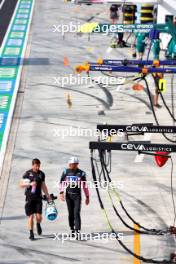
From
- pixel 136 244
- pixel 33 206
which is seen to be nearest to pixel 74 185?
pixel 33 206

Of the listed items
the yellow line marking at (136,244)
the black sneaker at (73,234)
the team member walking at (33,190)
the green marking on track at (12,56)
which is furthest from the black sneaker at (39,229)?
the green marking on track at (12,56)

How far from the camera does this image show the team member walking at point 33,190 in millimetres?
11383

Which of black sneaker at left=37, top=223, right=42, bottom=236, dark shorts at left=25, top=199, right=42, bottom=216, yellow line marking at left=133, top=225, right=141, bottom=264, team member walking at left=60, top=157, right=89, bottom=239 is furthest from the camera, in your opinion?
black sneaker at left=37, top=223, right=42, bottom=236

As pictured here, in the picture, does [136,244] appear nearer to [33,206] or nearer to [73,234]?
[73,234]

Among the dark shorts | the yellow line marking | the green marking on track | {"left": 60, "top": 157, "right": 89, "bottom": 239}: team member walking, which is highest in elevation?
the green marking on track

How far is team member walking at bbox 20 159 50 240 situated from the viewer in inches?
448

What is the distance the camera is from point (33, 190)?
1138 cm

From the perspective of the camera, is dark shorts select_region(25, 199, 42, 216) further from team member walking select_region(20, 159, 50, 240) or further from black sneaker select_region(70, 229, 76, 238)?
black sneaker select_region(70, 229, 76, 238)

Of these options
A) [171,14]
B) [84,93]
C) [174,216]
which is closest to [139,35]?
[171,14]

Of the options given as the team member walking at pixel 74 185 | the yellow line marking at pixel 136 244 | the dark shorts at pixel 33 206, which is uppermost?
the team member walking at pixel 74 185

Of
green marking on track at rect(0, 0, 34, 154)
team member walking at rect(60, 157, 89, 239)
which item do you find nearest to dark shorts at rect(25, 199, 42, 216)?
team member walking at rect(60, 157, 89, 239)

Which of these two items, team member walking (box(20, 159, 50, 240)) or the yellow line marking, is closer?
the yellow line marking

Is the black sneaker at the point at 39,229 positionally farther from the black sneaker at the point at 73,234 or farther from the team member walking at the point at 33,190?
the black sneaker at the point at 73,234

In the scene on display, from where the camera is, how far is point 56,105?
65.6ft
